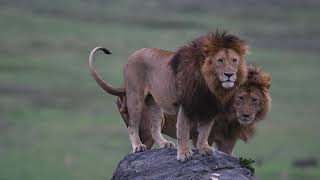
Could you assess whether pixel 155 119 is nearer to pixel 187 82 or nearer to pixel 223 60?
pixel 187 82

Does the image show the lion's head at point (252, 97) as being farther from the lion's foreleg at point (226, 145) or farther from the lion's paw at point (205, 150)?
the lion's foreleg at point (226, 145)

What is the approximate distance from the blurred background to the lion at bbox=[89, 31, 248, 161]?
7736mm

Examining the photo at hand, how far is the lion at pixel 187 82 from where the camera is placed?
8.21 meters

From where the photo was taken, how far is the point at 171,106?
8.80m

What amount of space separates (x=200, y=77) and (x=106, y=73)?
17.2 m

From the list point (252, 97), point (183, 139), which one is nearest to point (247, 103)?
point (252, 97)

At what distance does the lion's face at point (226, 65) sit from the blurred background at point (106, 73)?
864 centimetres

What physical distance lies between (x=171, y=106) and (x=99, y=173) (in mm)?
8783

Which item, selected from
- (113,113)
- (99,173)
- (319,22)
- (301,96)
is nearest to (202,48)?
(99,173)

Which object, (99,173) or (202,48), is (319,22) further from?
(202,48)

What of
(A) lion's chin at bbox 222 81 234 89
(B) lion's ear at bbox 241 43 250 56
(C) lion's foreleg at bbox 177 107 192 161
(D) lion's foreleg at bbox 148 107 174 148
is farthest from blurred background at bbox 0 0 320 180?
(A) lion's chin at bbox 222 81 234 89

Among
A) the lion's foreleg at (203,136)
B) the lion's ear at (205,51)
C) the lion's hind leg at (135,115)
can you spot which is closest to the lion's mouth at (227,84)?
the lion's ear at (205,51)

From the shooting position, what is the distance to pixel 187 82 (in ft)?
27.5

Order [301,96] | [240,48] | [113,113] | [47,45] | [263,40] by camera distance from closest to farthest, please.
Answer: [240,48], [113,113], [301,96], [47,45], [263,40]
